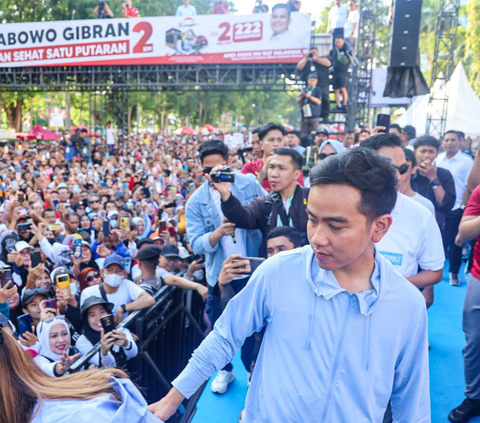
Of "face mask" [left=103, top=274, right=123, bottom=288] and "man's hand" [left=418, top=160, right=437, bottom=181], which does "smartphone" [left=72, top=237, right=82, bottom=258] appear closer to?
"face mask" [left=103, top=274, right=123, bottom=288]

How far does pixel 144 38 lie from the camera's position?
1745 centimetres

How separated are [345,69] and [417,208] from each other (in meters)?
10.5

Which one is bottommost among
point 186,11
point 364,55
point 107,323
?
point 107,323

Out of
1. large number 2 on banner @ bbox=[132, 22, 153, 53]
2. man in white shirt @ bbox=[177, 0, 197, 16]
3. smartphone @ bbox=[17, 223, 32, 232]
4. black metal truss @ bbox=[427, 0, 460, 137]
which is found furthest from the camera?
man in white shirt @ bbox=[177, 0, 197, 16]

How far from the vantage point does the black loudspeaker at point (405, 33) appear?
354 inches

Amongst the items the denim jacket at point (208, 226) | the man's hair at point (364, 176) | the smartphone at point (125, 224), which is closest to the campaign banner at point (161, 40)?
the smartphone at point (125, 224)

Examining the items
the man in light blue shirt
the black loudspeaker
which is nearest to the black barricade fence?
the man in light blue shirt

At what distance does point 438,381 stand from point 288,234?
1.80 metres

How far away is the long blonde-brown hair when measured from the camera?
127 centimetres

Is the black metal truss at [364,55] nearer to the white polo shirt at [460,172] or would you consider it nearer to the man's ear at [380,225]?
the white polo shirt at [460,172]

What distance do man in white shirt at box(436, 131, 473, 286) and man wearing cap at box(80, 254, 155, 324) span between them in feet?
11.6

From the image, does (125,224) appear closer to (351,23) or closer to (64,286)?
(64,286)

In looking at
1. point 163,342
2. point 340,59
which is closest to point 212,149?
point 163,342

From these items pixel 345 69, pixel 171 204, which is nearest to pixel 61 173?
pixel 171 204
